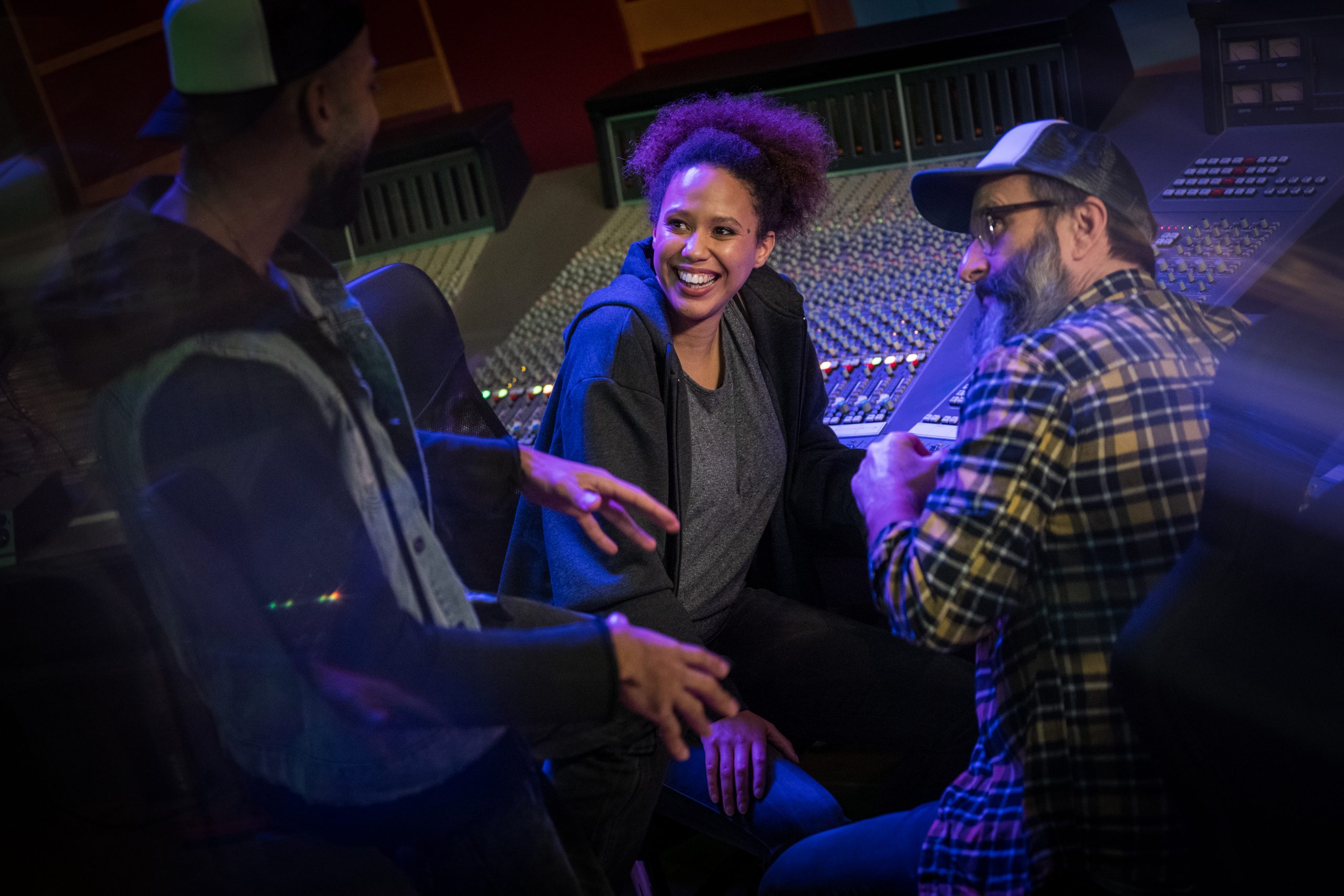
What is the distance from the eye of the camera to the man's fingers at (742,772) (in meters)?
1.45

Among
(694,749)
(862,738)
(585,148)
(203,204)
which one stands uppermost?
(203,204)

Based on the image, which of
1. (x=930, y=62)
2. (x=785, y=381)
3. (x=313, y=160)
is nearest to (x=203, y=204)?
(x=313, y=160)

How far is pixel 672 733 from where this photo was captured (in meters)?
0.90

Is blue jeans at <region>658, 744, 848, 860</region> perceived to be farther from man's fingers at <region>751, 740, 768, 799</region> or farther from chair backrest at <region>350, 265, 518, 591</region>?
chair backrest at <region>350, 265, 518, 591</region>

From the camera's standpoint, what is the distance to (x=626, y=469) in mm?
1170

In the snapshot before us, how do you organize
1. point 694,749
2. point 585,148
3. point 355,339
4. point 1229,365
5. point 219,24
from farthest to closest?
1. point 585,148
2. point 694,749
3. point 1229,365
4. point 355,339
5. point 219,24

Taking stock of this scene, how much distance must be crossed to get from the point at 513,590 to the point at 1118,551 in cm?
60

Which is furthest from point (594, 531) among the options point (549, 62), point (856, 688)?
point (549, 62)

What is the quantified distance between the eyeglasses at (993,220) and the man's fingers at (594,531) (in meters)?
0.55

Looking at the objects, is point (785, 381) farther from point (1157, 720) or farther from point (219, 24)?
point (219, 24)

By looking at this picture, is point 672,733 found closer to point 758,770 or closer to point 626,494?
point 626,494

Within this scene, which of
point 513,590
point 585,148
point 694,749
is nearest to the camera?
point 513,590

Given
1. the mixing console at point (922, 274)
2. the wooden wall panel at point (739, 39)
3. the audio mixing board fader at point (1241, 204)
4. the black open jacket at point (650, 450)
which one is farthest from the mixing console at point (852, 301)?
the wooden wall panel at point (739, 39)

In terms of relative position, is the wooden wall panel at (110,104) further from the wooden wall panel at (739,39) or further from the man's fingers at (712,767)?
the wooden wall panel at (739,39)
